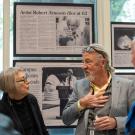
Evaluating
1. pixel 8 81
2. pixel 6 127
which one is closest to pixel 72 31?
pixel 8 81

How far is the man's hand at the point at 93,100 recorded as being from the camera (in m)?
2.21

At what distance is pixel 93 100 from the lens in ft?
7.25

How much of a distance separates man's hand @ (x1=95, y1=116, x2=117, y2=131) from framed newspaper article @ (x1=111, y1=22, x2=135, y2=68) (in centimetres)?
133

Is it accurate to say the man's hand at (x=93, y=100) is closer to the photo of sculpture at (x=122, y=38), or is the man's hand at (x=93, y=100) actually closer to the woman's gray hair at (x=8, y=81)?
the woman's gray hair at (x=8, y=81)

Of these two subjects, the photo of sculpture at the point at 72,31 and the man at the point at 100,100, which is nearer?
the man at the point at 100,100

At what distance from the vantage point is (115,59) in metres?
3.45

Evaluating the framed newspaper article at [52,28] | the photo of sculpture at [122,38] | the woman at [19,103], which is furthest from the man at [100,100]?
the photo of sculpture at [122,38]

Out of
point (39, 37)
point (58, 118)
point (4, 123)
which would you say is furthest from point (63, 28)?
point (4, 123)

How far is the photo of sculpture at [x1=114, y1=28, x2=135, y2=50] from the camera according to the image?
11.4 ft

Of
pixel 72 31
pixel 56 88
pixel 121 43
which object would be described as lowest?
pixel 56 88

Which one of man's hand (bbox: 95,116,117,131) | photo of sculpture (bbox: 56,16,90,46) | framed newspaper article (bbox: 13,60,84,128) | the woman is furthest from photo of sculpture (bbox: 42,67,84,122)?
man's hand (bbox: 95,116,117,131)

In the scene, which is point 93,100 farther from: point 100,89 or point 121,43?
point 121,43

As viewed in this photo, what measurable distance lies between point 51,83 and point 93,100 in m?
1.15

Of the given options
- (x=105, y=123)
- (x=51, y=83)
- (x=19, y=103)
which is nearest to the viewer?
(x=105, y=123)
